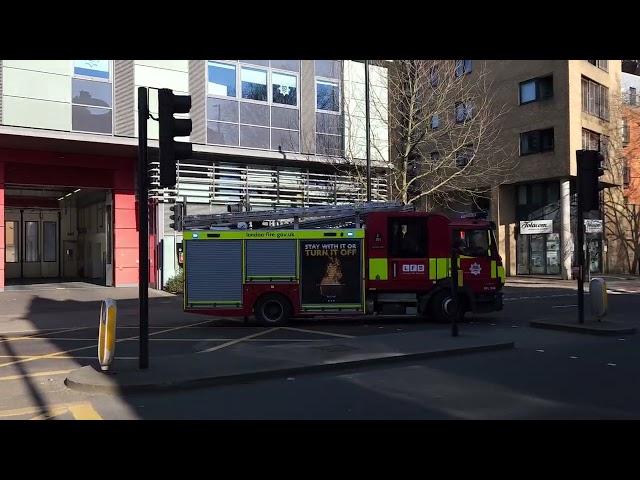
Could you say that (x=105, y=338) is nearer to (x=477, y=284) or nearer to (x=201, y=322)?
(x=201, y=322)

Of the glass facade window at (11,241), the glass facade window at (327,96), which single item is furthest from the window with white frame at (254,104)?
the glass facade window at (11,241)

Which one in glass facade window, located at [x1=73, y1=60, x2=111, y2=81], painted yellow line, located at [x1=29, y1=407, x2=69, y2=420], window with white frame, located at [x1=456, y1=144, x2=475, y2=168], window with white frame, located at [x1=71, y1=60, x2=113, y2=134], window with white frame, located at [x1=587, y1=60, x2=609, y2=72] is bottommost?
painted yellow line, located at [x1=29, y1=407, x2=69, y2=420]

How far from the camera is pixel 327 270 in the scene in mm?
14648

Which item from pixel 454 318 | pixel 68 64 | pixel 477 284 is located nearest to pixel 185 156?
pixel 454 318

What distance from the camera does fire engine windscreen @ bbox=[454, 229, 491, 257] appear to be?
15.0 meters

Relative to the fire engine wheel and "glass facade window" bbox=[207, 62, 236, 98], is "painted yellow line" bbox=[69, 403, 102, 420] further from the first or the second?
"glass facade window" bbox=[207, 62, 236, 98]

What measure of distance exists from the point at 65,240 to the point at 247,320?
2364cm

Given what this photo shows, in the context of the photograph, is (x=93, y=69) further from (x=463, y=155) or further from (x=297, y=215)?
(x=463, y=155)

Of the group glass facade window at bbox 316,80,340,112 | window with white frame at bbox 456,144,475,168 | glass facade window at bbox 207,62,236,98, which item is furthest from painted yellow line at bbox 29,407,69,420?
glass facade window at bbox 316,80,340,112

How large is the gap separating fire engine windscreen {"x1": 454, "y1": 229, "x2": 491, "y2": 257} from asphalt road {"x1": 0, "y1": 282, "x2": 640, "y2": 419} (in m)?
2.71

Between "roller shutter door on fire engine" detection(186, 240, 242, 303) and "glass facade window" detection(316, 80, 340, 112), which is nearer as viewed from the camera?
"roller shutter door on fire engine" detection(186, 240, 242, 303)

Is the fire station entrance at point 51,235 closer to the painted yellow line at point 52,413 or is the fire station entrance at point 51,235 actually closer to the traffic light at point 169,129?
the traffic light at point 169,129

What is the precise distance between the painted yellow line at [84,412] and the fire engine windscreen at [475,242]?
33.2ft

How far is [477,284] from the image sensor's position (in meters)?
15.0
